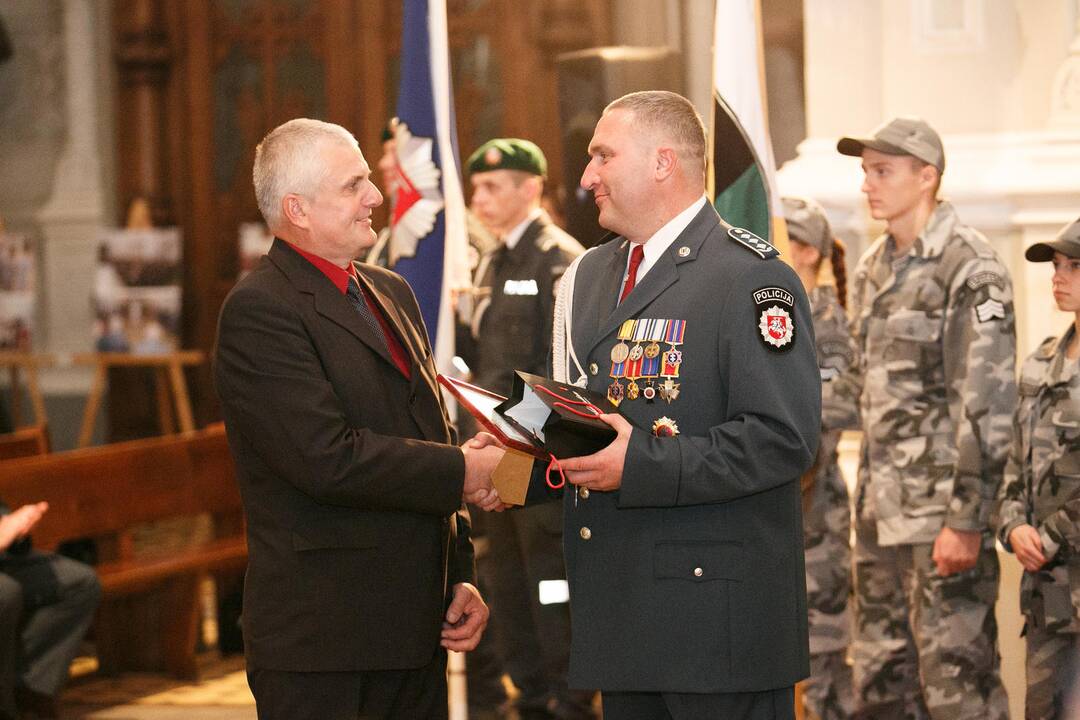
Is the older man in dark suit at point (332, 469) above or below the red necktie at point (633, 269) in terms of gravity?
below

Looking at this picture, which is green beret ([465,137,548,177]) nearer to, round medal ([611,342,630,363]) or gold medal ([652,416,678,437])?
round medal ([611,342,630,363])

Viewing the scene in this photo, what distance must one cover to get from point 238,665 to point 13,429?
13.3 ft

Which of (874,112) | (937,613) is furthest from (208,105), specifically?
(937,613)

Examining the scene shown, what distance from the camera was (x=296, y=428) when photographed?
2.41 meters

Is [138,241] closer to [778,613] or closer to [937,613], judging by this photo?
[937,613]

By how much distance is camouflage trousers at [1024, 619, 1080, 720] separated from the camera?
3.30 m

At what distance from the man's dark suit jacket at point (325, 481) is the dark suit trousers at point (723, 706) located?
0.39 metres

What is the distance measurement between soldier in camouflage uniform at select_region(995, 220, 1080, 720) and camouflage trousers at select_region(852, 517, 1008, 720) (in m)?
0.22

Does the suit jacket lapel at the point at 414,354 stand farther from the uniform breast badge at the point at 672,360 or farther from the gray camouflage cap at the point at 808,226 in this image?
the gray camouflage cap at the point at 808,226

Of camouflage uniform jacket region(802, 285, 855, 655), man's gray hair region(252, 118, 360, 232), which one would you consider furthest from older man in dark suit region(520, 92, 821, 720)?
camouflage uniform jacket region(802, 285, 855, 655)

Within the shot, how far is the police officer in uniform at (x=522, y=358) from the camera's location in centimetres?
447

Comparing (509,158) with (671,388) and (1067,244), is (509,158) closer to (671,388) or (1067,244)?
(1067,244)

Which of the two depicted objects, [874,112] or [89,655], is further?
[89,655]

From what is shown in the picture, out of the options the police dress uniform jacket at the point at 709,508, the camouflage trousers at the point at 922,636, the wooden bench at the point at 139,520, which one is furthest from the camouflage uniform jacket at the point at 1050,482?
the wooden bench at the point at 139,520
